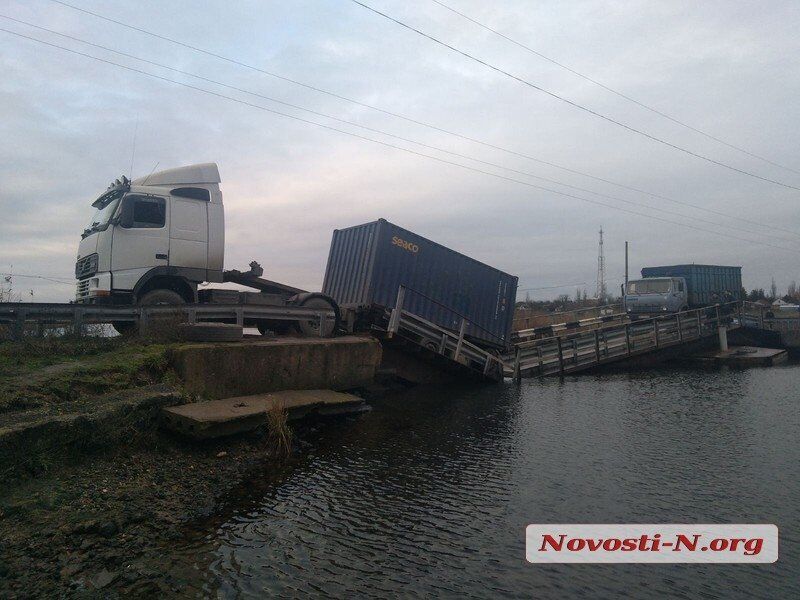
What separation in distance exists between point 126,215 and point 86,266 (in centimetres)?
149

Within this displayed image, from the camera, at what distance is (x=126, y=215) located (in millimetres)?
10461

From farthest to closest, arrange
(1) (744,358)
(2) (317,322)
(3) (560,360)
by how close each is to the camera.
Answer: (1) (744,358), (3) (560,360), (2) (317,322)

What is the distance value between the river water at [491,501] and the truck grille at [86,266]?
5525mm

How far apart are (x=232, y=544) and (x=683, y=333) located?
22.0 metres

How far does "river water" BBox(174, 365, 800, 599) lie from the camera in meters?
4.60

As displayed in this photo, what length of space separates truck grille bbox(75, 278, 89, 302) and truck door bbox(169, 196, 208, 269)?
1.66 metres

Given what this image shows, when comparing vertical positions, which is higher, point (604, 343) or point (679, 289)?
point (679, 289)

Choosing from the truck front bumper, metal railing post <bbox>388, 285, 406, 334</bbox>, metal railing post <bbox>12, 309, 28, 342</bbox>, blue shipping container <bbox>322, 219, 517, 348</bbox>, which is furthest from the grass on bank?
blue shipping container <bbox>322, 219, 517, 348</bbox>

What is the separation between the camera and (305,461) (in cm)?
765

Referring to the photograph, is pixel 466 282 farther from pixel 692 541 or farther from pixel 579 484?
pixel 692 541

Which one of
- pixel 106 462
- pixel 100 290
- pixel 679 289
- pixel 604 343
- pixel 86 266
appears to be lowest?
pixel 106 462

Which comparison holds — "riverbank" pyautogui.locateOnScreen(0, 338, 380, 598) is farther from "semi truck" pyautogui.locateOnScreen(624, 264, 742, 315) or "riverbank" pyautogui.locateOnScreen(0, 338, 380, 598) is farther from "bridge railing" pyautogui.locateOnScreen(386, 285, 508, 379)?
"semi truck" pyautogui.locateOnScreen(624, 264, 742, 315)

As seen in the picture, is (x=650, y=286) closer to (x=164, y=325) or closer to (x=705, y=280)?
(x=705, y=280)

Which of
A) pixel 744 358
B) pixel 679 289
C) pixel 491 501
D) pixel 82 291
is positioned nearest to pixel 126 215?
pixel 82 291
